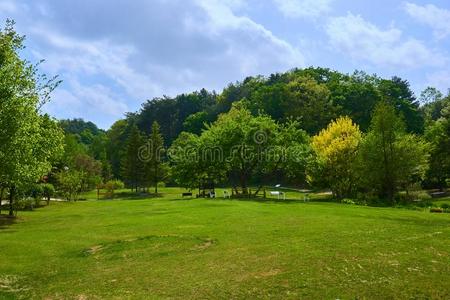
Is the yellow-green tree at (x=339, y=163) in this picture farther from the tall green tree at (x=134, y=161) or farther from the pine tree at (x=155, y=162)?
the tall green tree at (x=134, y=161)

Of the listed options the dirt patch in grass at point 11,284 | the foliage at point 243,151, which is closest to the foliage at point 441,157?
the foliage at point 243,151

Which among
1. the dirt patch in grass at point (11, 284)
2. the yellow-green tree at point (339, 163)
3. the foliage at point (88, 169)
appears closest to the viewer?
the dirt patch in grass at point (11, 284)

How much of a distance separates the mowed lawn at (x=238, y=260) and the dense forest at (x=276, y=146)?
7241 mm

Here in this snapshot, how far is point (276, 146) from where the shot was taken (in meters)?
50.9

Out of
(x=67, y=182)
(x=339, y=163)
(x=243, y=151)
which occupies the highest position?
(x=243, y=151)

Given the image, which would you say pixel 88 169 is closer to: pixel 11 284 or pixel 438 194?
pixel 438 194

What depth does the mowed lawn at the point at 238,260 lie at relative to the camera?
42.4 ft

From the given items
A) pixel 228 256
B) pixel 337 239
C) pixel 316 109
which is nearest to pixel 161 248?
pixel 228 256

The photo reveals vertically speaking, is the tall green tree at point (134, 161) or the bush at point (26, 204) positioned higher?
the tall green tree at point (134, 161)

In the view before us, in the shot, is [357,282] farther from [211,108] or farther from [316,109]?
[211,108]

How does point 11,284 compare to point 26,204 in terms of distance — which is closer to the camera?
point 11,284

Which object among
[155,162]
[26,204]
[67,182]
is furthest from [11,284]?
[155,162]

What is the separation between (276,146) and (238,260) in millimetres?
35479

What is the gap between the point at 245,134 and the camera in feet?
168
